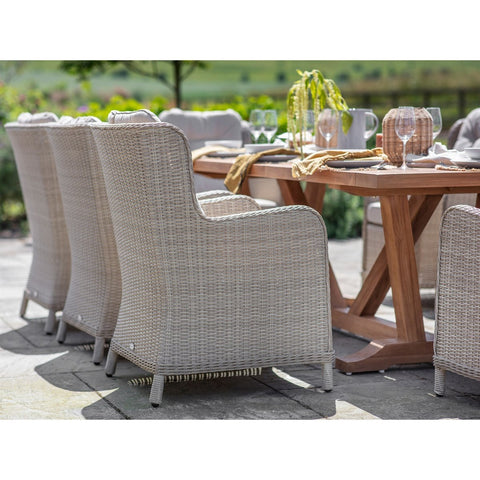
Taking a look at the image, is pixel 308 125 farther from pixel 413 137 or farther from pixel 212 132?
pixel 212 132

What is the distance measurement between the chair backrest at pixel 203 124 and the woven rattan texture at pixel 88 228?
1972 mm

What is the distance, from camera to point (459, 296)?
3.07 meters

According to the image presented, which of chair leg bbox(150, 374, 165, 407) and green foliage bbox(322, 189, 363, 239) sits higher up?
chair leg bbox(150, 374, 165, 407)

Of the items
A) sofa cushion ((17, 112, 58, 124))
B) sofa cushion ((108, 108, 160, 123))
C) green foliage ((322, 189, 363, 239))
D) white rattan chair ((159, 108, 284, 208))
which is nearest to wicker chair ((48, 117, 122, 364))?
sofa cushion ((108, 108, 160, 123))

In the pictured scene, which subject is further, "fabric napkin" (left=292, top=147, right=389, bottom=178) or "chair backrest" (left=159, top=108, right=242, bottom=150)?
"chair backrest" (left=159, top=108, right=242, bottom=150)

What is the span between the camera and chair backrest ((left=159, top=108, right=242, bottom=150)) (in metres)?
5.88

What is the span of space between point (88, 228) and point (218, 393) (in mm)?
1003

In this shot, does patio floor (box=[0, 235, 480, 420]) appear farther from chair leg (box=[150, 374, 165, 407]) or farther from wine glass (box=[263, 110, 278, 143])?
wine glass (box=[263, 110, 278, 143])

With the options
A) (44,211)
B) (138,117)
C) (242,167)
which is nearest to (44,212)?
(44,211)

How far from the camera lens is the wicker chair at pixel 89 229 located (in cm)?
370

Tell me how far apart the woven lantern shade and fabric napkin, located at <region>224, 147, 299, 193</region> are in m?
0.47

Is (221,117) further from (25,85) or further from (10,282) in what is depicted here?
(25,85)
